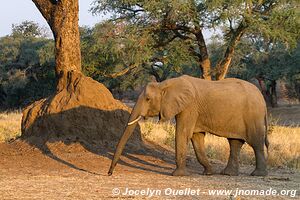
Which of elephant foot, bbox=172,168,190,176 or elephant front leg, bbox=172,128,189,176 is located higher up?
elephant front leg, bbox=172,128,189,176

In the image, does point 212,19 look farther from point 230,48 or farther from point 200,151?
point 200,151

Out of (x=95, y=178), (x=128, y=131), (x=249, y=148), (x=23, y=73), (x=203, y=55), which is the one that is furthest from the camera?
(x=23, y=73)

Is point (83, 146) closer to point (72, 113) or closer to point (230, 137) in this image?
point (72, 113)

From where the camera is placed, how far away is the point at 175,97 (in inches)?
416

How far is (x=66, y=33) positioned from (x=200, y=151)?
459 centimetres

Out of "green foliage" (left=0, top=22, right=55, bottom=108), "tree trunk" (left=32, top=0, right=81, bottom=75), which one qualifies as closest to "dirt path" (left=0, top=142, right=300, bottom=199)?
"tree trunk" (left=32, top=0, right=81, bottom=75)

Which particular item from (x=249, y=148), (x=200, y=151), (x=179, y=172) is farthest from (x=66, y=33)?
(x=249, y=148)

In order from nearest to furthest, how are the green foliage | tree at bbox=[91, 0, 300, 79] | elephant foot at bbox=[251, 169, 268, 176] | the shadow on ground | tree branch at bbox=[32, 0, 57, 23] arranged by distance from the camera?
elephant foot at bbox=[251, 169, 268, 176] → the shadow on ground → tree branch at bbox=[32, 0, 57, 23] → tree at bbox=[91, 0, 300, 79] → the green foliage

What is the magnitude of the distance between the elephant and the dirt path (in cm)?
54

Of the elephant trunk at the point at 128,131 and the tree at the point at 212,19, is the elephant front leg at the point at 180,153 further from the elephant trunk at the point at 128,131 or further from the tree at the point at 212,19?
the tree at the point at 212,19

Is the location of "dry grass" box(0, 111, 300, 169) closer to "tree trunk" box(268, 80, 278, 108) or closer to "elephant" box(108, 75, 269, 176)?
"elephant" box(108, 75, 269, 176)

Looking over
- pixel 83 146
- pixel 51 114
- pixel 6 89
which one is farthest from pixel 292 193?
pixel 6 89

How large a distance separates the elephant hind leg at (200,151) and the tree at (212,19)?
36.4ft

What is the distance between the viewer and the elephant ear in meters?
10.5
